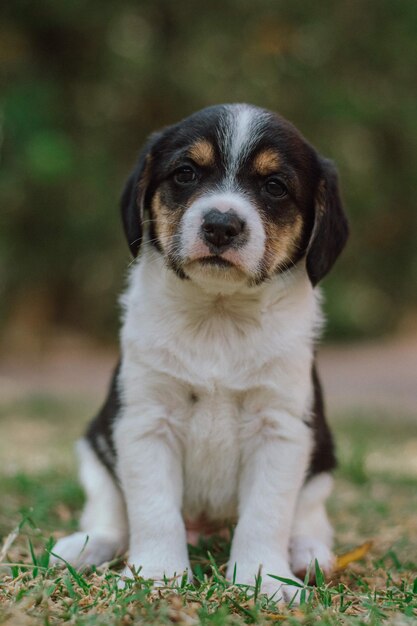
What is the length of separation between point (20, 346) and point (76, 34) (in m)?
6.04

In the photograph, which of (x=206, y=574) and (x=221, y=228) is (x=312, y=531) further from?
(x=221, y=228)

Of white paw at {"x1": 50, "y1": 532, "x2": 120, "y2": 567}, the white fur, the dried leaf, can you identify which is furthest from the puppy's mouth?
the dried leaf

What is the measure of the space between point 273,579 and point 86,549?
1.03 meters

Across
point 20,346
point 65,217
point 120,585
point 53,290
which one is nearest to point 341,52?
point 65,217

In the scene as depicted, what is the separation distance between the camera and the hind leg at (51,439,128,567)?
4363 millimetres

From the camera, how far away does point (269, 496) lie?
4.09 meters

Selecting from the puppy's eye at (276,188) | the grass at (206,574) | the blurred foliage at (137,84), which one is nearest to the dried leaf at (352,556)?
the grass at (206,574)

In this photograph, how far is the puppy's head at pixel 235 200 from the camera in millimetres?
3975

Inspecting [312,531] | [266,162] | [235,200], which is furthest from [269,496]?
[266,162]

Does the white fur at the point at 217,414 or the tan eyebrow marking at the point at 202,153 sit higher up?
the tan eyebrow marking at the point at 202,153

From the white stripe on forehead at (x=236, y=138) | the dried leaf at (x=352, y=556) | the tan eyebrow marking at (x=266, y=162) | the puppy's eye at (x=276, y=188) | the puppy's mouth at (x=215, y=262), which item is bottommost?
the dried leaf at (x=352, y=556)

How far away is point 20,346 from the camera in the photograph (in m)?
17.5

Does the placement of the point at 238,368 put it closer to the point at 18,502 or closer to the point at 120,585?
the point at 120,585

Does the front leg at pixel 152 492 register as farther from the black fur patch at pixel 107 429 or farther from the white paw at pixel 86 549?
the white paw at pixel 86 549
